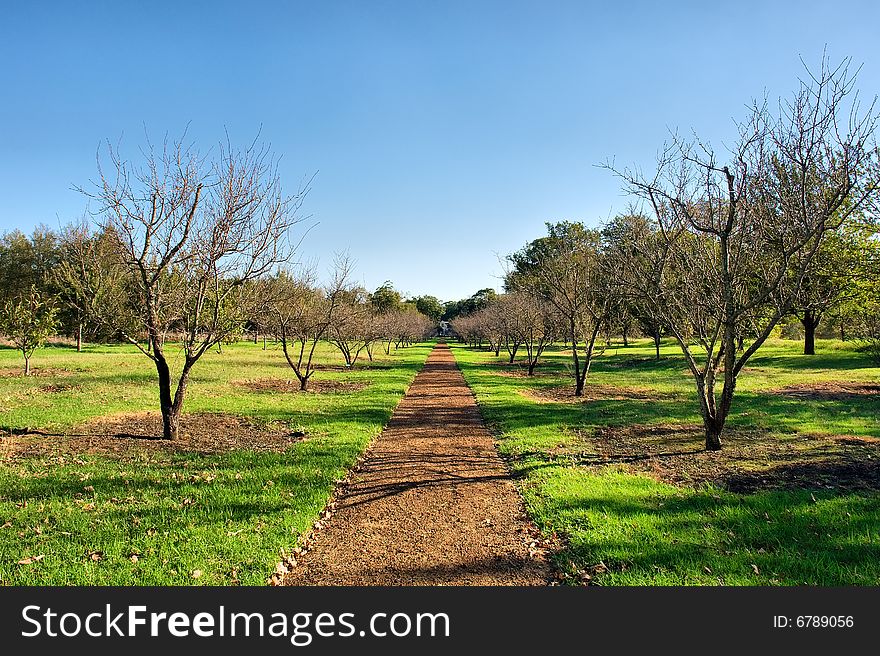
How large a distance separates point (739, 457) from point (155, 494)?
27.7 ft

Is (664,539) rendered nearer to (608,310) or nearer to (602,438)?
(602,438)

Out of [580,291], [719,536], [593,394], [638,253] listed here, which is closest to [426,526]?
[719,536]

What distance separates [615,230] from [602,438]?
21.4 ft

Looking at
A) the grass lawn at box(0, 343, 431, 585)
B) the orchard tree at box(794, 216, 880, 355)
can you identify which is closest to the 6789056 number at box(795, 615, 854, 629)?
the grass lawn at box(0, 343, 431, 585)

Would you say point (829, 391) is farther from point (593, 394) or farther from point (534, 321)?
point (534, 321)

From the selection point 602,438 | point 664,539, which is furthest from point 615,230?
point 664,539

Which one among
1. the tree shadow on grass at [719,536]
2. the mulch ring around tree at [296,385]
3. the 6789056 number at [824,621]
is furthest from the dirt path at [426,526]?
the mulch ring around tree at [296,385]

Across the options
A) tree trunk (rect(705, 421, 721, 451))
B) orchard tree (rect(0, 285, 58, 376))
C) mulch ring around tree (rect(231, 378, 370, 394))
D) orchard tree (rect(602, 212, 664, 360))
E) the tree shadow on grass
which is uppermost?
orchard tree (rect(602, 212, 664, 360))

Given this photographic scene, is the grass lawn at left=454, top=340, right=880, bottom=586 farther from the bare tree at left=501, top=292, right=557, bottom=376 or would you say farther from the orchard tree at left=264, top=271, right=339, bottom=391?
the bare tree at left=501, top=292, right=557, bottom=376

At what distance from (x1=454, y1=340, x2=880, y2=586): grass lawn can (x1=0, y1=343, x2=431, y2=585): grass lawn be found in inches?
112

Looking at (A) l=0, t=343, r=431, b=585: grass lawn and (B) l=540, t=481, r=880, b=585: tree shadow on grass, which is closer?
(B) l=540, t=481, r=880, b=585: tree shadow on grass

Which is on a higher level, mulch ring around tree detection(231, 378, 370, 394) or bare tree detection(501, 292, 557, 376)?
bare tree detection(501, 292, 557, 376)

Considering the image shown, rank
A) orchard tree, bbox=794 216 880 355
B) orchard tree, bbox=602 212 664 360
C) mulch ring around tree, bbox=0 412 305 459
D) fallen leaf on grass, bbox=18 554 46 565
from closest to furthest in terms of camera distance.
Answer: fallen leaf on grass, bbox=18 554 46 565 → mulch ring around tree, bbox=0 412 305 459 → orchard tree, bbox=602 212 664 360 → orchard tree, bbox=794 216 880 355

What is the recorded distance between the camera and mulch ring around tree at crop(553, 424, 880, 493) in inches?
272
